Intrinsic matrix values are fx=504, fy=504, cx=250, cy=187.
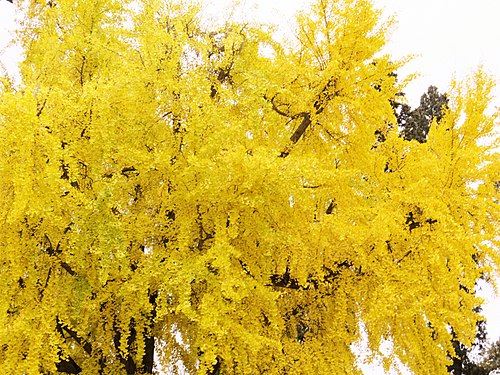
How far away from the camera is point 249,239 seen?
625 cm

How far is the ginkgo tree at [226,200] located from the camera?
5.48 meters

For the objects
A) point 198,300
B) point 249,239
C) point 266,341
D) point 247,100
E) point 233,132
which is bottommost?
point 266,341

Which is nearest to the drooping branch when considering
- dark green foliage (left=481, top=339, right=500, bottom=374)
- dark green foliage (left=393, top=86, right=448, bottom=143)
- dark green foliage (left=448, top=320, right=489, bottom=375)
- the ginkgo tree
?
the ginkgo tree

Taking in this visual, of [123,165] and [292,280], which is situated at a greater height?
[123,165]

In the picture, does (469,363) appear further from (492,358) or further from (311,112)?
(311,112)

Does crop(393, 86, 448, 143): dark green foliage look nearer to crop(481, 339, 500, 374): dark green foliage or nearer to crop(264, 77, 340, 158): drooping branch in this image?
crop(481, 339, 500, 374): dark green foliage

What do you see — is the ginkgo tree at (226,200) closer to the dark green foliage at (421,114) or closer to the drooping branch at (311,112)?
the drooping branch at (311,112)

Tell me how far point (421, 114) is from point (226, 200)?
13097mm

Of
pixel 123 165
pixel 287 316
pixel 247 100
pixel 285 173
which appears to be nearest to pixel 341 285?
pixel 287 316

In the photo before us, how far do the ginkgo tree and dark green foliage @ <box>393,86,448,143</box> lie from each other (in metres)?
8.79

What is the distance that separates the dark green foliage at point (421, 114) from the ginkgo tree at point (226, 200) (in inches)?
346

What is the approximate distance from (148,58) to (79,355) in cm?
444

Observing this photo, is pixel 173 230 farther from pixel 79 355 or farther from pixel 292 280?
pixel 79 355

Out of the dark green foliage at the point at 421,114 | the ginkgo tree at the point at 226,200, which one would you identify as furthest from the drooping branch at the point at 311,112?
the dark green foliage at the point at 421,114
